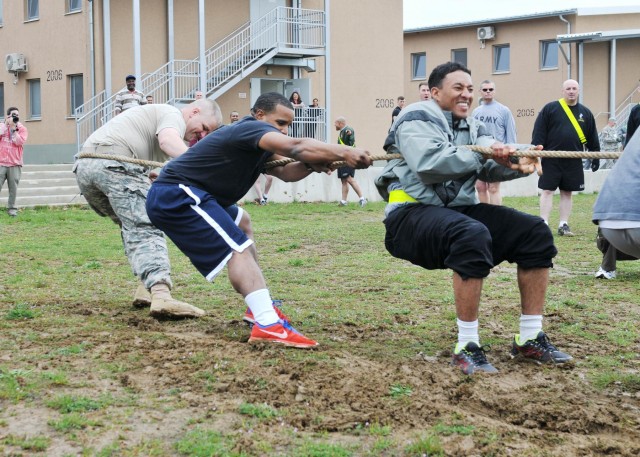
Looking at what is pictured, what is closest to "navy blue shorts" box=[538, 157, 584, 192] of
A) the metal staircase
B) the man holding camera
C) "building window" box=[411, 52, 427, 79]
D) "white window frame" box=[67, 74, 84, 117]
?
the man holding camera

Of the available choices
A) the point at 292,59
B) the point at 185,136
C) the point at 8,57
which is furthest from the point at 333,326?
the point at 8,57

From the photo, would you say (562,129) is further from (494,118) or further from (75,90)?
(75,90)

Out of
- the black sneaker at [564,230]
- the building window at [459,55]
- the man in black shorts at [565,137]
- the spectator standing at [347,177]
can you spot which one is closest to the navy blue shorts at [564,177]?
the man in black shorts at [565,137]

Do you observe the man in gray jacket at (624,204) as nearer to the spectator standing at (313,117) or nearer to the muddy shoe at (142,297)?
the muddy shoe at (142,297)

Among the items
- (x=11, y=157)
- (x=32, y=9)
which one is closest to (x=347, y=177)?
(x=11, y=157)

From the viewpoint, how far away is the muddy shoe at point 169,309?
22.9 ft

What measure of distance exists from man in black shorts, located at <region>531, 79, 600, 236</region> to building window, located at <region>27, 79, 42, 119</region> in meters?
19.5

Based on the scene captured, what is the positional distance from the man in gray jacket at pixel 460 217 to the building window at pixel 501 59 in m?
33.5

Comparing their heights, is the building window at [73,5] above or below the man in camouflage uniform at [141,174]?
above

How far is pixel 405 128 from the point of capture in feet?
18.4

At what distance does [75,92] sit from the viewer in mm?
26516

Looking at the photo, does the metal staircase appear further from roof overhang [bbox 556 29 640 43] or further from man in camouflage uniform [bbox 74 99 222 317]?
man in camouflage uniform [bbox 74 99 222 317]

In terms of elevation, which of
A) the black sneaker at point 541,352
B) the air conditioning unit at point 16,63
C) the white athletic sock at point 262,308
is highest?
the air conditioning unit at point 16,63

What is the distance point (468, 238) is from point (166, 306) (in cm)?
273
